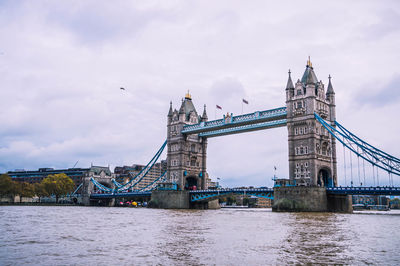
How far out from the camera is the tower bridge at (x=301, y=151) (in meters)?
59.4

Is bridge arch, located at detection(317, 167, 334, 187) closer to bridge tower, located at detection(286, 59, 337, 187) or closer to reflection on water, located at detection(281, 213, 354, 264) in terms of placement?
bridge tower, located at detection(286, 59, 337, 187)

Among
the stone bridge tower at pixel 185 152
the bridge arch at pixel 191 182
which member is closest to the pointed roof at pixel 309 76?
the stone bridge tower at pixel 185 152

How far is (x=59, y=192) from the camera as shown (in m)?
114

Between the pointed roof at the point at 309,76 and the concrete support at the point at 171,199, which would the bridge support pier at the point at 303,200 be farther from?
the concrete support at the point at 171,199

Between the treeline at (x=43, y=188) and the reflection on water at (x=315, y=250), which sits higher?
the treeline at (x=43, y=188)

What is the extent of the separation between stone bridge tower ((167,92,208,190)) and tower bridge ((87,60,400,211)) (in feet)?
0.76

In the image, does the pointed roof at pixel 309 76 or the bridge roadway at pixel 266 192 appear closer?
the bridge roadway at pixel 266 192

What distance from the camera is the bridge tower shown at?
64.4 meters

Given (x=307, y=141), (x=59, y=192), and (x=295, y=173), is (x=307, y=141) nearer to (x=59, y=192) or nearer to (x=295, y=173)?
(x=295, y=173)

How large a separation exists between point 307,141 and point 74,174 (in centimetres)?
13039

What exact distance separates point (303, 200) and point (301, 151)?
10.2m

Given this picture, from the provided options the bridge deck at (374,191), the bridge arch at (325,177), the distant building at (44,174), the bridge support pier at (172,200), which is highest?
the distant building at (44,174)

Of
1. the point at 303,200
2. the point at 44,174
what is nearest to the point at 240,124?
the point at 303,200

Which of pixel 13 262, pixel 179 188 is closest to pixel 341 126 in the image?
pixel 179 188
